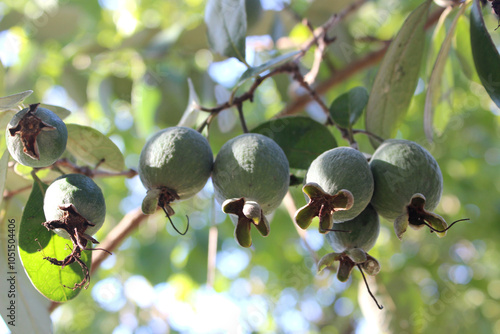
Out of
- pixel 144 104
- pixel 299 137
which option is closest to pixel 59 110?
pixel 299 137

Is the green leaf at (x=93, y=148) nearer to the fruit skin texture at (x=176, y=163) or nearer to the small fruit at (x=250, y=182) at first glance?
the fruit skin texture at (x=176, y=163)

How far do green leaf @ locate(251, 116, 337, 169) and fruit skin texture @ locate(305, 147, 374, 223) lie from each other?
33 cm

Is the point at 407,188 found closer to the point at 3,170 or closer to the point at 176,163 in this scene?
the point at 176,163

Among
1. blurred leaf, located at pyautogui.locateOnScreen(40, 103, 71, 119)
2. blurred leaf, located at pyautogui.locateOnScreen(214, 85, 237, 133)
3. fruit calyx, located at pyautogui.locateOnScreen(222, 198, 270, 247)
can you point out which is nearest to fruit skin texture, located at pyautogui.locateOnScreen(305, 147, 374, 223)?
fruit calyx, located at pyautogui.locateOnScreen(222, 198, 270, 247)

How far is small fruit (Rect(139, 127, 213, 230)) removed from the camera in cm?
104

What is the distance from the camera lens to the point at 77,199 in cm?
104

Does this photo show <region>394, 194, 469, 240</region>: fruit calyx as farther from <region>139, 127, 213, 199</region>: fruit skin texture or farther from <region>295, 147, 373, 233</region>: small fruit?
<region>139, 127, 213, 199</region>: fruit skin texture

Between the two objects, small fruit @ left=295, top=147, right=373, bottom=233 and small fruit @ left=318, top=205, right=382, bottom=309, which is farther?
small fruit @ left=318, top=205, right=382, bottom=309

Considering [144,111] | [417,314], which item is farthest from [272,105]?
[417,314]

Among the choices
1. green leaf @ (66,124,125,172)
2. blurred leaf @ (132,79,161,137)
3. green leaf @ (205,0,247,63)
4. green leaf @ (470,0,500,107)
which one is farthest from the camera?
blurred leaf @ (132,79,161,137)

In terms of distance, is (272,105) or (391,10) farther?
(272,105)

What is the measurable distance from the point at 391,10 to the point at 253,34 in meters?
1.51

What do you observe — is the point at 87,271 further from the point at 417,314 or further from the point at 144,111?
the point at 144,111

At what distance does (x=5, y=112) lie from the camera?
1.21 m
